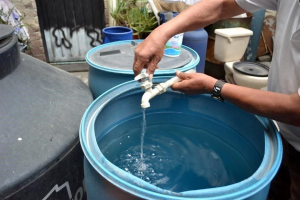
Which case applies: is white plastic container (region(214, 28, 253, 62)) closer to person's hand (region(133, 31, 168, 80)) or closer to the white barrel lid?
the white barrel lid

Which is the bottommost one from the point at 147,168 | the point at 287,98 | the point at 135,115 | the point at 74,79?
the point at 147,168

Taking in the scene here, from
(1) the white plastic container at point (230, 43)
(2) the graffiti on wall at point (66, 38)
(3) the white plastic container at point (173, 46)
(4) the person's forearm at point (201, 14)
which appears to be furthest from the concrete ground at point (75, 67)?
(4) the person's forearm at point (201, 14)

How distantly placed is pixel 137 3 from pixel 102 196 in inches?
117

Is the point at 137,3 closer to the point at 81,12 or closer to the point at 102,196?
the point at 81,12

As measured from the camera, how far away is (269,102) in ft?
2.69

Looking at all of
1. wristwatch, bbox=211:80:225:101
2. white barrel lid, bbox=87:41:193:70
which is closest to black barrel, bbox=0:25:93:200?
white barrel lid, bbox=87:41:193:70

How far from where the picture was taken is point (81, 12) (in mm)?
3287

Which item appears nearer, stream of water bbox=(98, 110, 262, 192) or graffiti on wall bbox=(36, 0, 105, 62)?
stream of water bbox=(98, 110, 262, 192)

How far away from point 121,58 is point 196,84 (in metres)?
0.66

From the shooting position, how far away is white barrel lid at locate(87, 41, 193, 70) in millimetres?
1397

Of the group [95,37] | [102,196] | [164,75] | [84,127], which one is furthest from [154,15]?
[102,196]

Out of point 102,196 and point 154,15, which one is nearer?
point 102,196

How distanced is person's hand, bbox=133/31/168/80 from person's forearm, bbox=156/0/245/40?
3.7 inches

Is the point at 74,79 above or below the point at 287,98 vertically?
below
